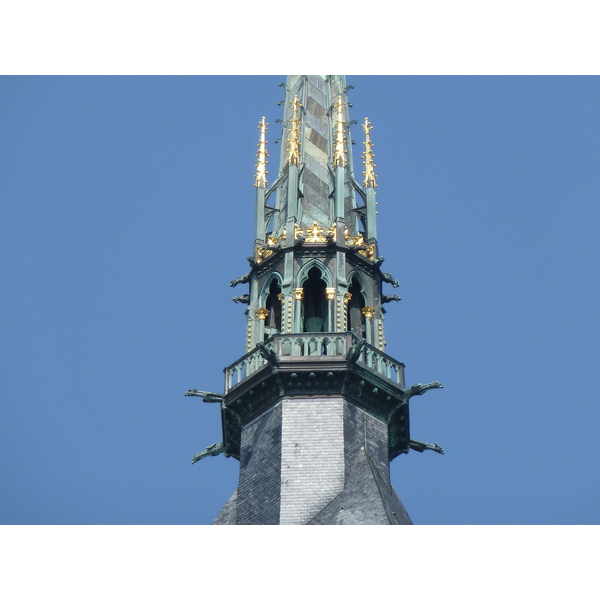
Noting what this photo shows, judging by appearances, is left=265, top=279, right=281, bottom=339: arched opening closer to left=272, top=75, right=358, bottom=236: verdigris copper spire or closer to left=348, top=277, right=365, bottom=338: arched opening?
left=272, top=75, right=358, bottom=236: verdigris copper spire

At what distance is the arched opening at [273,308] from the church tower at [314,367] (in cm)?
4

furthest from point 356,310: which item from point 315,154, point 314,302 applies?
point 315,154

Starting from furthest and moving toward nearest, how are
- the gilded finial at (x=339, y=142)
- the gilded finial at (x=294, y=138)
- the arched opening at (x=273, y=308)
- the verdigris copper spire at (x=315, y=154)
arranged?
the gilded finial at (x=339, y=142)
the gilded finial at (x=294, y=138)
the verdigris copper spire at (x=315, y=154)
the arched opening at (x=273, y=308)

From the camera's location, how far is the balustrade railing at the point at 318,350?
171 feet

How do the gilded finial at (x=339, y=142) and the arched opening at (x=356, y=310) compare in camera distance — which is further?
the gilded finial at (x=339, y=142)

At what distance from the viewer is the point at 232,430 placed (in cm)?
5388

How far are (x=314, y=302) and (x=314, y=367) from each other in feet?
17.1

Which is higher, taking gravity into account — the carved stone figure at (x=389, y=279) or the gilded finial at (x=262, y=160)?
the gilded finial at (x=262, y=160)

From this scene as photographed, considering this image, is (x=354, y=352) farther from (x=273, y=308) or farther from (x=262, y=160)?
(x=262, y=160)

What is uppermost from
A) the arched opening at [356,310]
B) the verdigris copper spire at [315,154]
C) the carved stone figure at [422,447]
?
the verdigris copper spire at [315,154]

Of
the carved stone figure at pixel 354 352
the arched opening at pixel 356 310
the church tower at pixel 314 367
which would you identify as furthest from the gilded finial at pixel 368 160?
the carved stone figure at pixel 354 352

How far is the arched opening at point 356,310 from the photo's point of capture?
182ft

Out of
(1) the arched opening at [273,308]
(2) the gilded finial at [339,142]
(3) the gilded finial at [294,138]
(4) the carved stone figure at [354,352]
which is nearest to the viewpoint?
(4) the carved stone figure at [354,352]

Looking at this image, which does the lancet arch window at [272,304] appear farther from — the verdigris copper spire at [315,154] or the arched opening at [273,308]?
the verdigris copper spire at [315,154]
